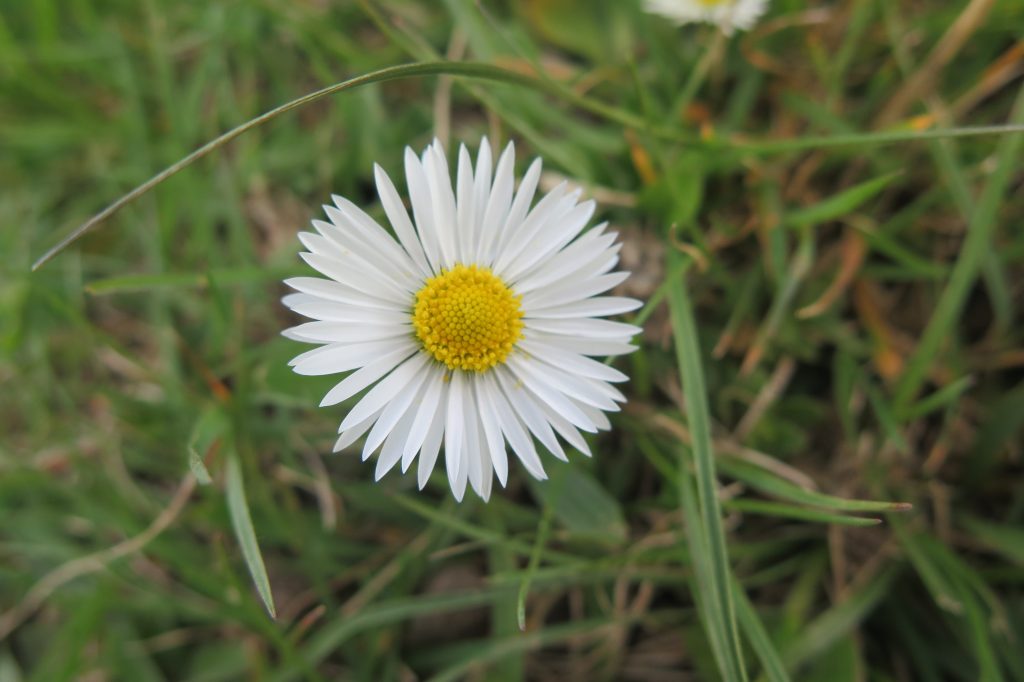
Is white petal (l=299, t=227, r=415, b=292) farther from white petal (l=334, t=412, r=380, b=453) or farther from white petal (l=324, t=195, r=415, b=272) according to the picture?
white petal (l=334, t=412, r=380, b=453)

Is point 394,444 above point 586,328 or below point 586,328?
below

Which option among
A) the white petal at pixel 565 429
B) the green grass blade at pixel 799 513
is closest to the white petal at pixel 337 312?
the white petal at pixel 565 429

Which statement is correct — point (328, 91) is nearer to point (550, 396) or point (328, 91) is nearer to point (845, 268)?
point (550, 396)

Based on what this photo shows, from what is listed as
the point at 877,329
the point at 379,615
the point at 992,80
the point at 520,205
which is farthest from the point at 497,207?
the point at 992,80

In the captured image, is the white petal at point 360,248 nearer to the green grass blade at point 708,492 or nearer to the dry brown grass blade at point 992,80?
the green grass blade at point 708,492

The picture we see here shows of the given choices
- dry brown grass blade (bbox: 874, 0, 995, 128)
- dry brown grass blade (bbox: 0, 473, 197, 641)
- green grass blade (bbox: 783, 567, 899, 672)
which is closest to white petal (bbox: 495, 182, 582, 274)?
dry brown grass blade (bbox: 0, 473, 197, 641)

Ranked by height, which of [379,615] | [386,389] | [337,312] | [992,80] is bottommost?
[379,615]

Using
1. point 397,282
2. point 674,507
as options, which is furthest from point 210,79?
point 674,507
